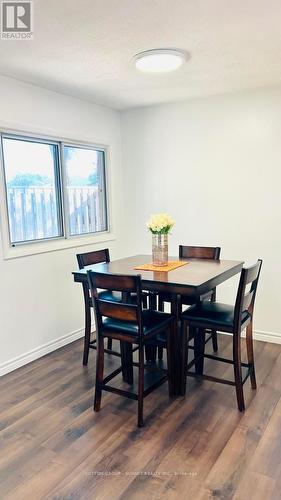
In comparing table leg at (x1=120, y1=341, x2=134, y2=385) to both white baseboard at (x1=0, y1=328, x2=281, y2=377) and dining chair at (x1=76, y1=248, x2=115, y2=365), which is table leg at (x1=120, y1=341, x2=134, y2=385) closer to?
dining chair at (x1=76, y1=248, x2=115, y2=365)

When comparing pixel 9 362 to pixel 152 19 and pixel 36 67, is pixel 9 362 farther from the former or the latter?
pixel 152 19

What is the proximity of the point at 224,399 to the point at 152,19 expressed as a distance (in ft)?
7.92

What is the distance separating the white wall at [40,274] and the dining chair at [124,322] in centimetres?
99

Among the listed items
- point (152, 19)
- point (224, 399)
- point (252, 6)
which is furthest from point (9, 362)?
point (252, 6)

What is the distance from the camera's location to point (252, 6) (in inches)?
73.4

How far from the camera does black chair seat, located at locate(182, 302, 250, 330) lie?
2404mm

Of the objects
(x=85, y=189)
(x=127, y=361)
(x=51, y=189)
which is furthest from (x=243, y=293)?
(x=85, y=189)

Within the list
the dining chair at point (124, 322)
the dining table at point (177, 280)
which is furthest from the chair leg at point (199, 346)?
the dining chair at point (124, 322)

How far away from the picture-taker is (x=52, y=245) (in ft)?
11.2

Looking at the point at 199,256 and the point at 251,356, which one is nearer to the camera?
the point at 251,356

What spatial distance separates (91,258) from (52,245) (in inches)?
17.1

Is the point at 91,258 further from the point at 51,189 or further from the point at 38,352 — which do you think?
the point at 38,352

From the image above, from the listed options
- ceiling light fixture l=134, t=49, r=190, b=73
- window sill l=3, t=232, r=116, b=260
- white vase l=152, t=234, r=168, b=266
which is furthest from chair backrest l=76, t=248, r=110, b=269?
ceiling light fixture l=134, t=49, r=190, b=73

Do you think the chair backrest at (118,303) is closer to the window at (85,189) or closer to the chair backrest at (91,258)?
the chair backrest at (91,258)
